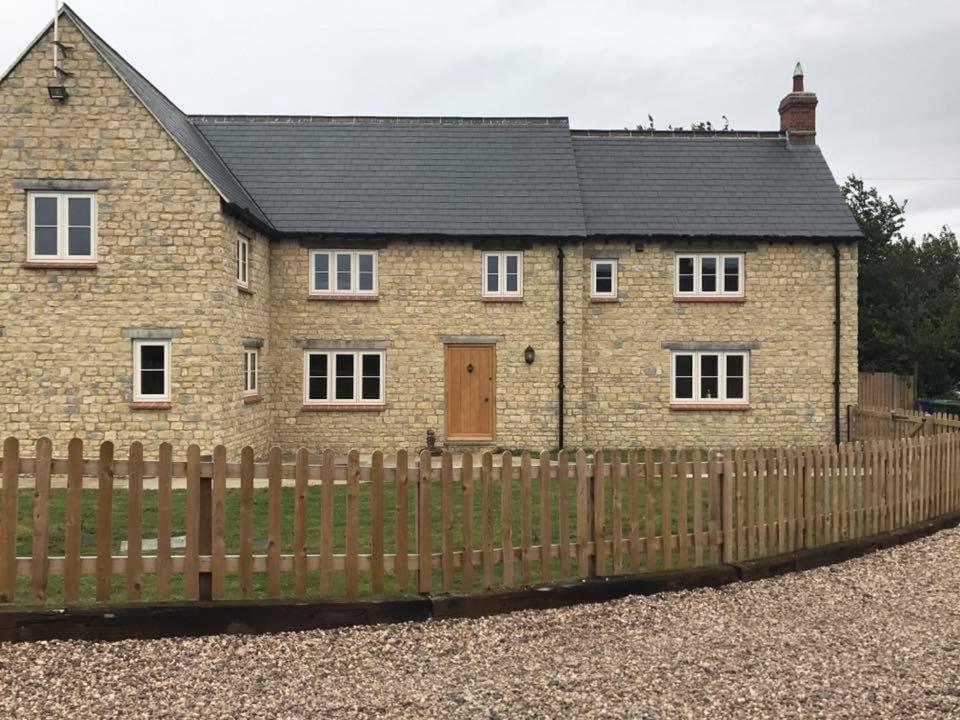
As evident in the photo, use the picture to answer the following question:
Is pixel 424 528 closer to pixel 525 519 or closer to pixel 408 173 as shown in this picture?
pixel 525 519

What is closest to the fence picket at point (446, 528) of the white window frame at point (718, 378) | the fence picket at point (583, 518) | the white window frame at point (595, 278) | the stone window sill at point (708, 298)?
the fence picket at point (583, 518)

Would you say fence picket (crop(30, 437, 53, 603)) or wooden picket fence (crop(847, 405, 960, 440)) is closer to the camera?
fence picket (crop(30, 437, 53, 603))

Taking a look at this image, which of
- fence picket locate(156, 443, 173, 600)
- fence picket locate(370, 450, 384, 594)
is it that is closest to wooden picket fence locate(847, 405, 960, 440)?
fence picket locate(370, 450, 384, 594)

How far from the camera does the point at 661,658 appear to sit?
5.73 m

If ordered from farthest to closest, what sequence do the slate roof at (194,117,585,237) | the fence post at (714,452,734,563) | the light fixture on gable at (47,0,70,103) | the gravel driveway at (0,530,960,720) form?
1. the slate roof at (194,117,585,237)
2. the light fixture on gable at (47,0,70,103)
3. the fence post at (714,452,734,563)
4. the gravel driveway at (0,530,960,720)

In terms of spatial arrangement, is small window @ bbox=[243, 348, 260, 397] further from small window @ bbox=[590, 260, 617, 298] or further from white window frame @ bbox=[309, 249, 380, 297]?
small window @ bbox=[590, 260, 617, 298]

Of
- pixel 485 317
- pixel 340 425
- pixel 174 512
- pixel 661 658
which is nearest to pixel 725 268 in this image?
pixel 485 317

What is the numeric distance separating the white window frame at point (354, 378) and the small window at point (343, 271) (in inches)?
55.7

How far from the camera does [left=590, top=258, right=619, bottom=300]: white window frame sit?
2039 centimetres

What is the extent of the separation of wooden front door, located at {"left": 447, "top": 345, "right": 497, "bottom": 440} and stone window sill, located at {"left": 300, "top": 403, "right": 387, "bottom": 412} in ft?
5.50

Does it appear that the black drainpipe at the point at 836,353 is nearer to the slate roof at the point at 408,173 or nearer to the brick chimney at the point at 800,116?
the brick chimney at the point at 800,116

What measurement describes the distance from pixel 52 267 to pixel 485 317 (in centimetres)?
910

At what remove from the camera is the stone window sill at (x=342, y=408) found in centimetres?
1939

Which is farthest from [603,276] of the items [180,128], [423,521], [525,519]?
[423,521]
